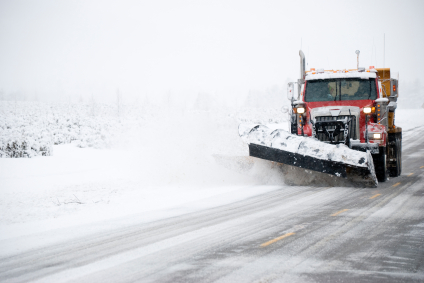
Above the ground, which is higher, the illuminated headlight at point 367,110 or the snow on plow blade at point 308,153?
the illuminated headlight at point 367,110

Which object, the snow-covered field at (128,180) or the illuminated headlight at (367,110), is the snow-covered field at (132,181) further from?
the illuminated headlight at (367,110)

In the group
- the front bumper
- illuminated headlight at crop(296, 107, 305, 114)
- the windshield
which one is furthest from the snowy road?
the windshield

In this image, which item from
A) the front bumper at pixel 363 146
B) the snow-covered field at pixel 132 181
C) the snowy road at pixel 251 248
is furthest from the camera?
the front bumper at pixel 363 146

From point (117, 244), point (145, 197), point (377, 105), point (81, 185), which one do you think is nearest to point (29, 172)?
point (81, 185)

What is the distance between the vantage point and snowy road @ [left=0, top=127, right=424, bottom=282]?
364cm

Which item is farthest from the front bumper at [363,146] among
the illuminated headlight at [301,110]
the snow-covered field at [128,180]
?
the snow-covered field at [128,180]

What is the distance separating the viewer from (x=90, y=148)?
18641mm

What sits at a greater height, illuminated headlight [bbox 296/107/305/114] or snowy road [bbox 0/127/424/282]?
illuminated headlight [bbox 296/107/305/114]

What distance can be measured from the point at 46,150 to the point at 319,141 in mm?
11150

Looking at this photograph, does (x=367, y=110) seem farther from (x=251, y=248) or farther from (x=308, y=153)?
(x=251, y=248)

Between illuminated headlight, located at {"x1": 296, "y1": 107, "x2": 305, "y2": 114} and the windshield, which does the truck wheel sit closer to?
the windshield

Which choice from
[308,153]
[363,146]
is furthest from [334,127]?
[308,153]

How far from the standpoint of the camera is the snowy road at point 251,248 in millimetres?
3641

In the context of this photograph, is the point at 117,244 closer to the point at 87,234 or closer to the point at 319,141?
the point at 87,234
